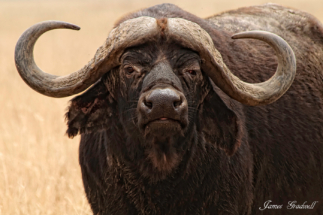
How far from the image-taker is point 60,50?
1716 cm

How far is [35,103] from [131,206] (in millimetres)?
6445

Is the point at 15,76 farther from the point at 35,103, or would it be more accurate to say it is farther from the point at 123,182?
the point at 123,182

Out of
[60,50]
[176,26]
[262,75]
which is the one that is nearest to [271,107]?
[262,75]

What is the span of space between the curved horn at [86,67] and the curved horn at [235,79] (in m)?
0.27

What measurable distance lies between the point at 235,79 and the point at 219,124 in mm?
474

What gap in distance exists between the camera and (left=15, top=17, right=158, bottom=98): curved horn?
3.67 metres

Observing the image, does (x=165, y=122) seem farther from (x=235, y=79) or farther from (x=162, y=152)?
(x=235, y=79)

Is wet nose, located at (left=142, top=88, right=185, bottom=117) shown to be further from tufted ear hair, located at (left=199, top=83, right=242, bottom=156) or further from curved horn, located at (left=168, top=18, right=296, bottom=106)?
tufted ear hair, located at (left=199, top=83, right=242, bottom=156)

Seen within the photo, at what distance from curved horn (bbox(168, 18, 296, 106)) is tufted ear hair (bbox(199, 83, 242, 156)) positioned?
0.25 meters

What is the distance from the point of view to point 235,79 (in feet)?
12.4
